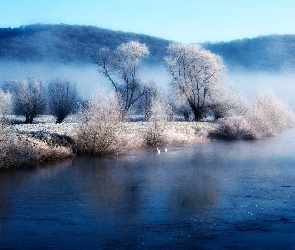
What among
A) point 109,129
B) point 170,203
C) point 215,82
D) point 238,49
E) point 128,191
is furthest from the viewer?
point 238,49

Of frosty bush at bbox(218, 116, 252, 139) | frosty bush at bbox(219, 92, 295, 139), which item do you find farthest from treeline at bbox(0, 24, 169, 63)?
frosty bush at bbox(218, 116, 252, 139)

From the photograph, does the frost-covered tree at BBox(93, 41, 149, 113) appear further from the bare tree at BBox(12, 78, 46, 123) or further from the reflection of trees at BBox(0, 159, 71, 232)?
the reflection of trees at BBox(0, 159, 71, 232)

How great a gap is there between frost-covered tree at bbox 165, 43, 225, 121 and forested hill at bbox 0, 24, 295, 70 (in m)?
42.9

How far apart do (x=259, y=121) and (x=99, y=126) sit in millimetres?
16918

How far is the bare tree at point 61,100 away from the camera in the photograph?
51.7 m

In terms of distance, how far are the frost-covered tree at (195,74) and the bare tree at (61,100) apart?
37.3ft

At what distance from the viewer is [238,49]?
97500 millimetres

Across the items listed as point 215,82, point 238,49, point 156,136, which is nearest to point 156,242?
point 156,136

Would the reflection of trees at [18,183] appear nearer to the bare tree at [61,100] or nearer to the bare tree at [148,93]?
the bare tree at [148,93]

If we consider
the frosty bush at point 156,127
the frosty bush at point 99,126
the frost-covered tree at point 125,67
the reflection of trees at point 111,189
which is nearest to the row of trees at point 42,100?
the frost-covered tree at point 125,67

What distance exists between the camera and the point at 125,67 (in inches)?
1898

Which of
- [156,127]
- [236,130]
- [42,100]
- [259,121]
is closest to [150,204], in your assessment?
[156,127]

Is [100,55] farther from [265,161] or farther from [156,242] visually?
[156,242]

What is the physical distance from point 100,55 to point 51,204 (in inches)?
1380
